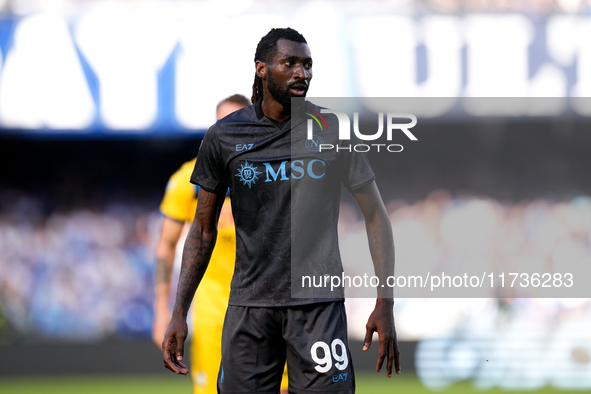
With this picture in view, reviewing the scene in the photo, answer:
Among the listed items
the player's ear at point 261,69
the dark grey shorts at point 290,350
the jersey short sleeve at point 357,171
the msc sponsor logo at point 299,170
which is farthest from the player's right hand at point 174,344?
the player's ear at point 261,69

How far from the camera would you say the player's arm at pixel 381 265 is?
269 cm

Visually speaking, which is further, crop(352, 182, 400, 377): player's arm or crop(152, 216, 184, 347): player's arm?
crop(152, 216, 184, 347): player's arm

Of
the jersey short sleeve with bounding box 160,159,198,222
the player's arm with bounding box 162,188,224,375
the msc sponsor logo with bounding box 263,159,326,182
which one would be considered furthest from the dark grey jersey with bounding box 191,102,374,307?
the jersey short sleeve with bounding box 160,159,198,222

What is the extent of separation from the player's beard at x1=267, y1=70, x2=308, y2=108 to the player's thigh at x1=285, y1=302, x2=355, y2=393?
83 centimetres

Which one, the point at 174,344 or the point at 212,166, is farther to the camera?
the point at 212,166

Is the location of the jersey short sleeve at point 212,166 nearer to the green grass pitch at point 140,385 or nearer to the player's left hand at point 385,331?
the player's left hand at point 385,331


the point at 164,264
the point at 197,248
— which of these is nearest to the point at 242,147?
the point at 197,248

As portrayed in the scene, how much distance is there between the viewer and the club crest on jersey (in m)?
2.86

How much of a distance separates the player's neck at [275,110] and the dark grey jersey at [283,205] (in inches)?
1.4

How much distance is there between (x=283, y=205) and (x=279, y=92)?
1.53 ft

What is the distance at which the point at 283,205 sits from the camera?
2830 mm

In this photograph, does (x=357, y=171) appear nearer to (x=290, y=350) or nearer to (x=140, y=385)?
(x=290, y=350)

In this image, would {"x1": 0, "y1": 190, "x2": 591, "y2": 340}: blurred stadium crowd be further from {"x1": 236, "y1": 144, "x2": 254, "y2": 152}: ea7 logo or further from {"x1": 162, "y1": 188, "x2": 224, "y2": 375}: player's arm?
{"x1": 236, "y1": 144, "x2": 254, "y2": 152}: ea7 logo

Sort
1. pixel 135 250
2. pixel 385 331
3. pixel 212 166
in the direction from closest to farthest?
pixel 385 331
pixel 212 166
pixel 135 250
